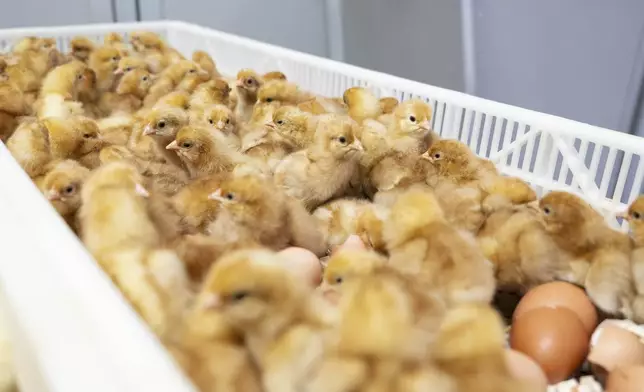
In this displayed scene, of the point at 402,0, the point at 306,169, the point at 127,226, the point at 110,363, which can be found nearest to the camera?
the point at 110,363

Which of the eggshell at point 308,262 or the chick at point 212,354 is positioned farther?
the eggshell at point 308,262

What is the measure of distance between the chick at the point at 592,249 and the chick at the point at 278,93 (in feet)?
2.95

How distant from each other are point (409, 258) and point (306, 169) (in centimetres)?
48

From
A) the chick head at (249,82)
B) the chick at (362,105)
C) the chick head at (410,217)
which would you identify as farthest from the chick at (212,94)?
the chick head at (410,217)

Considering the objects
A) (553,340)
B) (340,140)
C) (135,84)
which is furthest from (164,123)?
(553,340)

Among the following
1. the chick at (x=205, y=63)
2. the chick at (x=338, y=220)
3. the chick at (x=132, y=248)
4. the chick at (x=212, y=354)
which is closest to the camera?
the chick at (x=212, y=354)

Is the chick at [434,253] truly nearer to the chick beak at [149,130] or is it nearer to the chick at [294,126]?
the chick at [294,126]

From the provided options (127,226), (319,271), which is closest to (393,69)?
(319,271)

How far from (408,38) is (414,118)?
158 centimetres

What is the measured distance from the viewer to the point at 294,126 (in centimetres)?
158

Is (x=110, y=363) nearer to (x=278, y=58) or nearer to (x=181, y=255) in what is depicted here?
(x=181, y=255)

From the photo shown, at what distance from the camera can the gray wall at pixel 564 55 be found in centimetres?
213

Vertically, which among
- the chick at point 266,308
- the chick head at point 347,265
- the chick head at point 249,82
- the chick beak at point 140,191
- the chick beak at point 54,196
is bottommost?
the chick head at point 249,82

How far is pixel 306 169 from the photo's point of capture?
4.66ft
